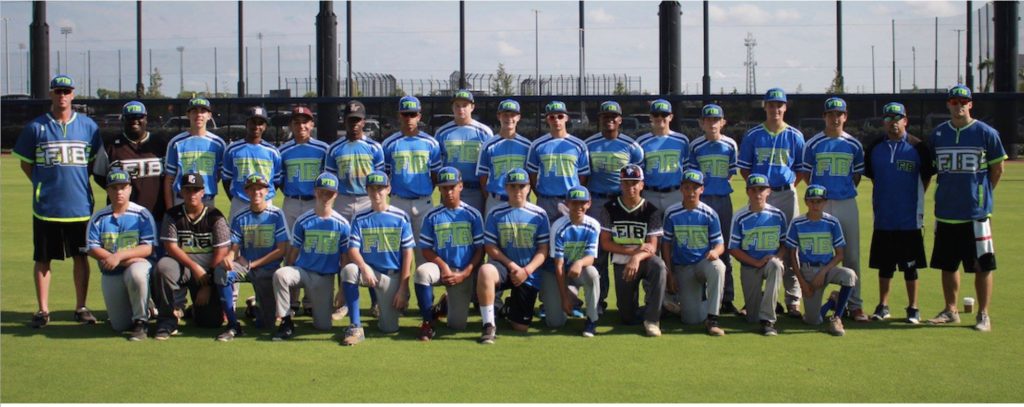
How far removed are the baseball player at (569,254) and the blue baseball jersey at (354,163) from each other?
1.78m

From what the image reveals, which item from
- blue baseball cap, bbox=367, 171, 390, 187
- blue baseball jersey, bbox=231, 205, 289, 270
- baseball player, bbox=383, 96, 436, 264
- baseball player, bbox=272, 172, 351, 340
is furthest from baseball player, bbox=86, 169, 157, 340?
baseball player, bbox=383, 96, 436, 264

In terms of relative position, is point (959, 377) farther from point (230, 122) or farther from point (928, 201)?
point (230, 122)

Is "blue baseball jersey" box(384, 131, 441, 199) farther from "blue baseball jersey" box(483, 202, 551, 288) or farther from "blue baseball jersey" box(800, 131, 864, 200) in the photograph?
"blue baseball jersey" box(800, 131, 864, 200)

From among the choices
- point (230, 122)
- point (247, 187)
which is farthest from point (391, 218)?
point (230, 122)

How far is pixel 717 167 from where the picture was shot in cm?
870

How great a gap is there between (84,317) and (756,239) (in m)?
5.45

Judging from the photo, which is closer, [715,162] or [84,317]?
[84,317]

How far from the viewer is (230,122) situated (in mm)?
30812

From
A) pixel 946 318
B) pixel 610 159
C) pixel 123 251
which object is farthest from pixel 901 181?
pixel 123 251

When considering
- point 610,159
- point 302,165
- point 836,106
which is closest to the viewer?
point 836,106

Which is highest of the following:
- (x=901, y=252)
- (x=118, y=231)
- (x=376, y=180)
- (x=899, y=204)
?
(x=376, y=180)

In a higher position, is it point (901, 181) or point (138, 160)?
point (138, 160)

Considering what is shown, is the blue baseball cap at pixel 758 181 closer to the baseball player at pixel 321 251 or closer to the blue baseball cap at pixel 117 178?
the baseball player at pixel 321 251

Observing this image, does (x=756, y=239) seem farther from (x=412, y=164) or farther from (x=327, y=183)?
(x=327, y=183)
